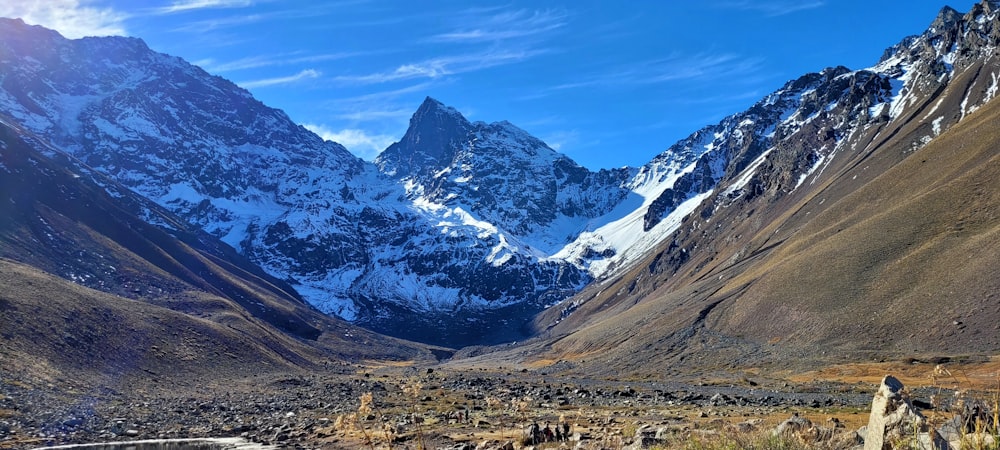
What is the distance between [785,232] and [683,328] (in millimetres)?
42934

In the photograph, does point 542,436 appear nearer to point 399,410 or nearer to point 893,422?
point 893,422

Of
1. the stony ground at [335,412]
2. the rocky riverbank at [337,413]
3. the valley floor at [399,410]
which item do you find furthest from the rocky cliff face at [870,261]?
the stony ground at [335,412]

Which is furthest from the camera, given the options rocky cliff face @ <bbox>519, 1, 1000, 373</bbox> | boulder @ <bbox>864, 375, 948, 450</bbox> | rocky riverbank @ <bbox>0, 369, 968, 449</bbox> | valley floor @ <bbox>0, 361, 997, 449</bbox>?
rocky cliff face @ <bbox>519, 1, 1000, 373</bbox>

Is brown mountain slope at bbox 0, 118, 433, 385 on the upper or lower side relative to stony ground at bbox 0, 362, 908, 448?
upper

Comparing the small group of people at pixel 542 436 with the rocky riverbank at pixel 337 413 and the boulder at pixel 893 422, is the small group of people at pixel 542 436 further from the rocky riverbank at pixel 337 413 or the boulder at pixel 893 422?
the boulder at pixel 893 422

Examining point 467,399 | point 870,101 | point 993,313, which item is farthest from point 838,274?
point 870,101

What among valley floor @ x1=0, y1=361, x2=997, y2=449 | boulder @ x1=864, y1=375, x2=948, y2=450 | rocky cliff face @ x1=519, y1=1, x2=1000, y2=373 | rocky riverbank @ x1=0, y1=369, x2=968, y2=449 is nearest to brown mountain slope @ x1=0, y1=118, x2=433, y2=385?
valley floor @ x1=0, y1=361, x2=997, y2=449

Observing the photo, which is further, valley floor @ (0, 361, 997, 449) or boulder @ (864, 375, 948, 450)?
valley floor @ (0, 361, 997, 449)

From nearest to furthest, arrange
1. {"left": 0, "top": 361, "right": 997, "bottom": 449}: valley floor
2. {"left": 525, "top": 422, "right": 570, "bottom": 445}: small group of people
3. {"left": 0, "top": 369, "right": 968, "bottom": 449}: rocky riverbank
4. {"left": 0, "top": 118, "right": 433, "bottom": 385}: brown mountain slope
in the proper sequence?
{"left": 525, "top": 422, "right": 570, "bottom": 445}: small group of people, {"left": 0, "top": 361, "right": 997, "bottom": 449}: valley floor, {"left": 0, "top": 369, "right": 968, "bottom": 449}: rocky riverbank, {"left": 0, "top": 118, "right": 433, "bottom": 385}: brown mountain slope

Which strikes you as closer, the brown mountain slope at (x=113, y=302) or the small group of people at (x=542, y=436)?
the small group of people at (x=542, y=436)

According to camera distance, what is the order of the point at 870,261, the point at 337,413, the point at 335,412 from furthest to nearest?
the point at 870,261, the point at 335,412, the point at 337,413

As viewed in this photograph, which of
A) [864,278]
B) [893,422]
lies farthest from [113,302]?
[864,278]

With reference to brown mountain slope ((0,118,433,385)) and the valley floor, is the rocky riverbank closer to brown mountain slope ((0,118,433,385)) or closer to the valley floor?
the valley floor

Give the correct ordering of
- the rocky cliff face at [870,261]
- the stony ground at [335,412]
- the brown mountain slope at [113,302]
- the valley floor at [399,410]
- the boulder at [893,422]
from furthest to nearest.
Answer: the rocky cliff face at [870,261] < the brown mountain slope at [113,302] < the stony ground at [335,412] < the valley floor at [399,410] < the boulder at [893,422]
